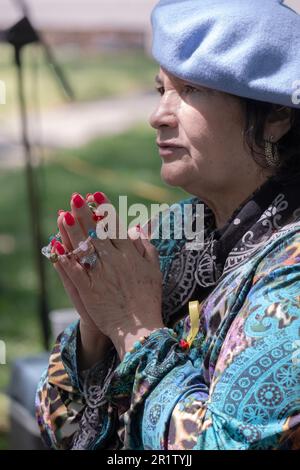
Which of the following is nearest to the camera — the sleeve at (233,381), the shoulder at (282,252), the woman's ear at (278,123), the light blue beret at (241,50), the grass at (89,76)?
the sleeve at (233,381)

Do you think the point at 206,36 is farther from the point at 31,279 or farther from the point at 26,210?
the point at 26,210

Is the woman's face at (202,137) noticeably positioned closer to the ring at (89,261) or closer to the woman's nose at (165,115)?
the woman's nose at (165,115)

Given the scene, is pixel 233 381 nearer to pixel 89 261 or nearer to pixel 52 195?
pixel 89 261

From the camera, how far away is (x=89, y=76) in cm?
1070

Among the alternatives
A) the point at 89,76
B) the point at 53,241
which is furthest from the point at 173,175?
the point at 89,76

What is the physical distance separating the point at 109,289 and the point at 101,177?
21.5ft

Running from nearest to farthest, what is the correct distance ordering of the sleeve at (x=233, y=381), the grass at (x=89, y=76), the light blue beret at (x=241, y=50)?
1. the sleeve at (x=233, y=381)
2. the light blue beret at (x=241, y=50)
3. the grass at (x=89, y=76)

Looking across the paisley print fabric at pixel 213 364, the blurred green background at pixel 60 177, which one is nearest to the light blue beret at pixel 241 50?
the paisley print fabric at pixel 213 364

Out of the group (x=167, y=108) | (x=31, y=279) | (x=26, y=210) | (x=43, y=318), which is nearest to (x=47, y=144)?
(x=26, y=210)

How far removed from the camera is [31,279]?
608 cm

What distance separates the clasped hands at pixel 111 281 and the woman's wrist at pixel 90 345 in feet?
0.32

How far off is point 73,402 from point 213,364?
1.44 ft

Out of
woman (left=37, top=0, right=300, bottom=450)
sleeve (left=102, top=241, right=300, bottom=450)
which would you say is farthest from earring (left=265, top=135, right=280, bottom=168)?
sleeve (left=102, top=241, right=300, bottom=450)

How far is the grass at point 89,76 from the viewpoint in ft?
33.8
